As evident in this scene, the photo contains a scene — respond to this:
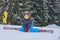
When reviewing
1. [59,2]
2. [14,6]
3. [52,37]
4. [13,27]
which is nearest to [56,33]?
[52,37]

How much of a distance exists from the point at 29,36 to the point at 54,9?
568 centimetres

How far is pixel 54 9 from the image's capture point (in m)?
9.62

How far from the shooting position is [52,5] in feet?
31.5

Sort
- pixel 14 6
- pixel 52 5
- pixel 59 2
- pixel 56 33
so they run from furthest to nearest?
pixel 59 2
pixel 52 5
pixel 14 6
pixel 56 33

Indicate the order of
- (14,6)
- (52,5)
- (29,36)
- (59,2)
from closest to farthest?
(29,36)
(14,6)
(52,5)
(59,2)

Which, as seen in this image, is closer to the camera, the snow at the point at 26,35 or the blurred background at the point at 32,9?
the snow at the point at 26,35

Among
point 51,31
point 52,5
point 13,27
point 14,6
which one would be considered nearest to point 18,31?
point 13,27

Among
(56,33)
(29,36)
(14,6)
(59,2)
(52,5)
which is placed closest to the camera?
(56,33)

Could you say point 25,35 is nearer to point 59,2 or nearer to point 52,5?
point 52,5

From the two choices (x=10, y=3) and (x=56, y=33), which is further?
(x=10, y=3)

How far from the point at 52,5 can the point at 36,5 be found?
97cm

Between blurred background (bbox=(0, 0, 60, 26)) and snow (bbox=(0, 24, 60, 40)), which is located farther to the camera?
blurred background (bbox=(0, 0, 60, 26))

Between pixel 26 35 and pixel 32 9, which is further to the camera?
pixel 32 9

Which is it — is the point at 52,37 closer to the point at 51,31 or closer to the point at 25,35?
the point at 51,31
